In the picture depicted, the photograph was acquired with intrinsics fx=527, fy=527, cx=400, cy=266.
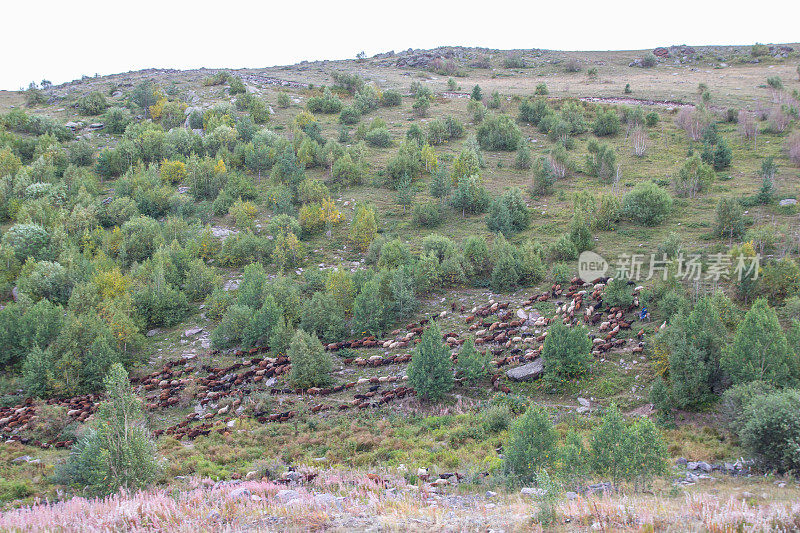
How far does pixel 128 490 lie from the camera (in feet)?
46.9

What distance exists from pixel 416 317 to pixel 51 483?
19.2 meters

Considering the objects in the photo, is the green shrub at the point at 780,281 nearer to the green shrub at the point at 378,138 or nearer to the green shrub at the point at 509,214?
the green shrub at the point at 509,214

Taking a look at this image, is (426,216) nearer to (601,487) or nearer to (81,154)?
(601,487)

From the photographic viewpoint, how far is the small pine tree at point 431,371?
23625mm

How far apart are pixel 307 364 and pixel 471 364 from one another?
8.06 metres

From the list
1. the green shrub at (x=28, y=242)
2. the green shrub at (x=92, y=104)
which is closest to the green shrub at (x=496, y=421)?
the green shrub at (x=28, y=242)

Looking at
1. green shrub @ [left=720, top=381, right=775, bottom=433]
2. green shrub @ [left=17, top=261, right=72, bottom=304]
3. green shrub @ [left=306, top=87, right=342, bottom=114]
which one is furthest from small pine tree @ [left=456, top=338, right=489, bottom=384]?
green shrub @ [left=306, top=87, right=342, bottom=114]

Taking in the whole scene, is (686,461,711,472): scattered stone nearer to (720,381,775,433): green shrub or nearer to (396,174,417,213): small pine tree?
(720,381,775,433): green shrub

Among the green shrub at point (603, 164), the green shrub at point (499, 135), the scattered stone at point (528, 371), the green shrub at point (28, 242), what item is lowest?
the scattered stone at point (528, 371)

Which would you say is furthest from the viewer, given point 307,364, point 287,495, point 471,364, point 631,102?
point 631,102

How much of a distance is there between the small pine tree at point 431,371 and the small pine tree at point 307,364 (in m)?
4.78

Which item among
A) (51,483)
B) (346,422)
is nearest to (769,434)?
(346,422)

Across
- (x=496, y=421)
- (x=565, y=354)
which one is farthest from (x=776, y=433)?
(x=496, y=421)

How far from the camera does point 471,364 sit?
2428 cm
